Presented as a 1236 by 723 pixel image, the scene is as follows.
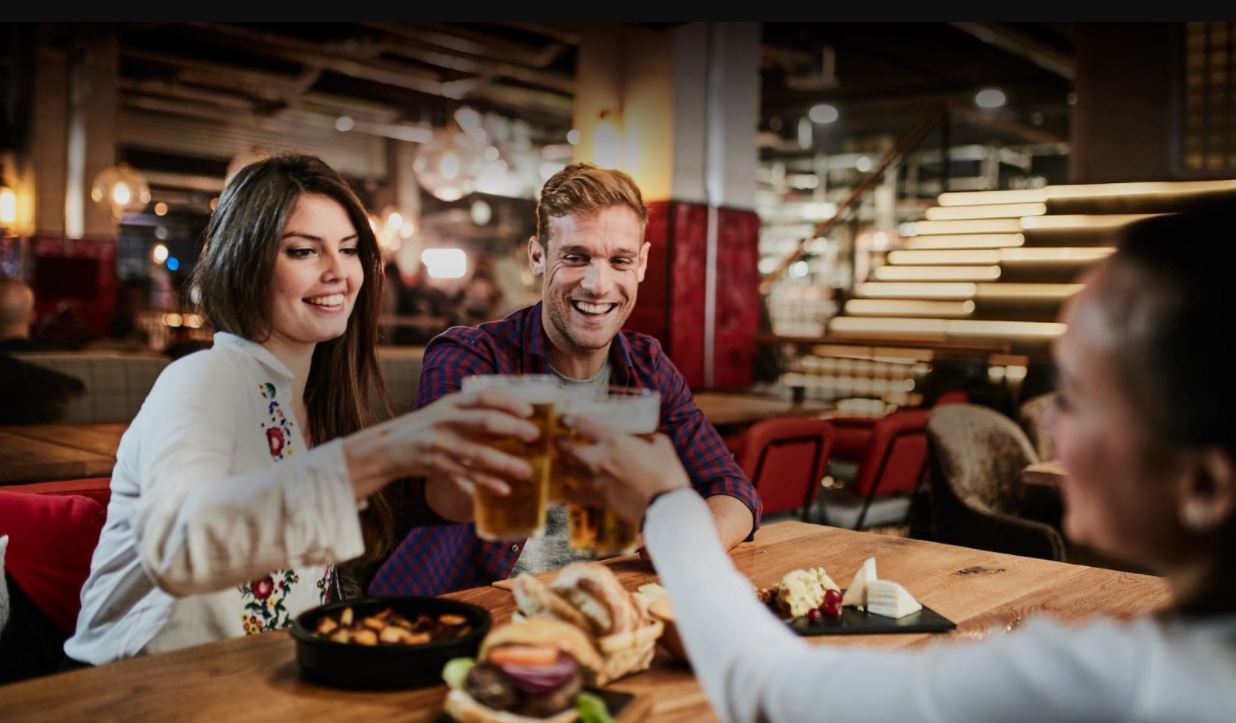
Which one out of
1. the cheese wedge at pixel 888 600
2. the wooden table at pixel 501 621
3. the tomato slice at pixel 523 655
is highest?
the tomato slice at pixel 523 655

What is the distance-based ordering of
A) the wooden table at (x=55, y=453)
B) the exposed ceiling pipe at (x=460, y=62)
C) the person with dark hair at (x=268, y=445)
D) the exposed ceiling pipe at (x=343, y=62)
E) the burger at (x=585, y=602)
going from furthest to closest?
the exposed ceiling pipe at (x=460, y=62)
the exposed ceiling pipe at (x=343, y=62)
the wooden table at (x=55, y=453)
the burger at (x=585, y=602)
the person with dark hair at (x=268, y=445)

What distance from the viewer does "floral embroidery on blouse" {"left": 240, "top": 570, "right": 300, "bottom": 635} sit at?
1727 millimetres

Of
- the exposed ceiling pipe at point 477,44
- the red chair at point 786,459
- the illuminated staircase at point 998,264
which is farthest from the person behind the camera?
the exposed ceiling pipe at point 477,44

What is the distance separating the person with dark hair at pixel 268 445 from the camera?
1.29 metres

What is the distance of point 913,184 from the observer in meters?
18.4

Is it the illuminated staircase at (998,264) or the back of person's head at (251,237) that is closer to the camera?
the back of person's head at (251,237)

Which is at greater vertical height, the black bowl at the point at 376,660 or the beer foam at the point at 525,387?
the beer foam at the point at 525,387

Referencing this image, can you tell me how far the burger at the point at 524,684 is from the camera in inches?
46.1

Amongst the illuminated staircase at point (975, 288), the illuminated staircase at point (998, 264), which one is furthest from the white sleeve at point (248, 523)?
the illuminated staircase at point (998, 264)

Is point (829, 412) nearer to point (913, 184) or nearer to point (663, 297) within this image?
point (663, 297)

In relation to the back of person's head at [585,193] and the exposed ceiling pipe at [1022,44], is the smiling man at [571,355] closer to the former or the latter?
the back of person's head at [585,193]

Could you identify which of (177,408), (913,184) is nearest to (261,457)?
(177,408)

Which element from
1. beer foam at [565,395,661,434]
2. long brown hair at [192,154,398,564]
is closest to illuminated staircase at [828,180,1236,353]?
long brown hair at [192,154,398,564]

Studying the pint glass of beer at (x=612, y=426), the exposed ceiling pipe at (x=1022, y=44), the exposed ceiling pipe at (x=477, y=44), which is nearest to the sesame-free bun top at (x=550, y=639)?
the pint glass of beer at (x=612, y=426)
